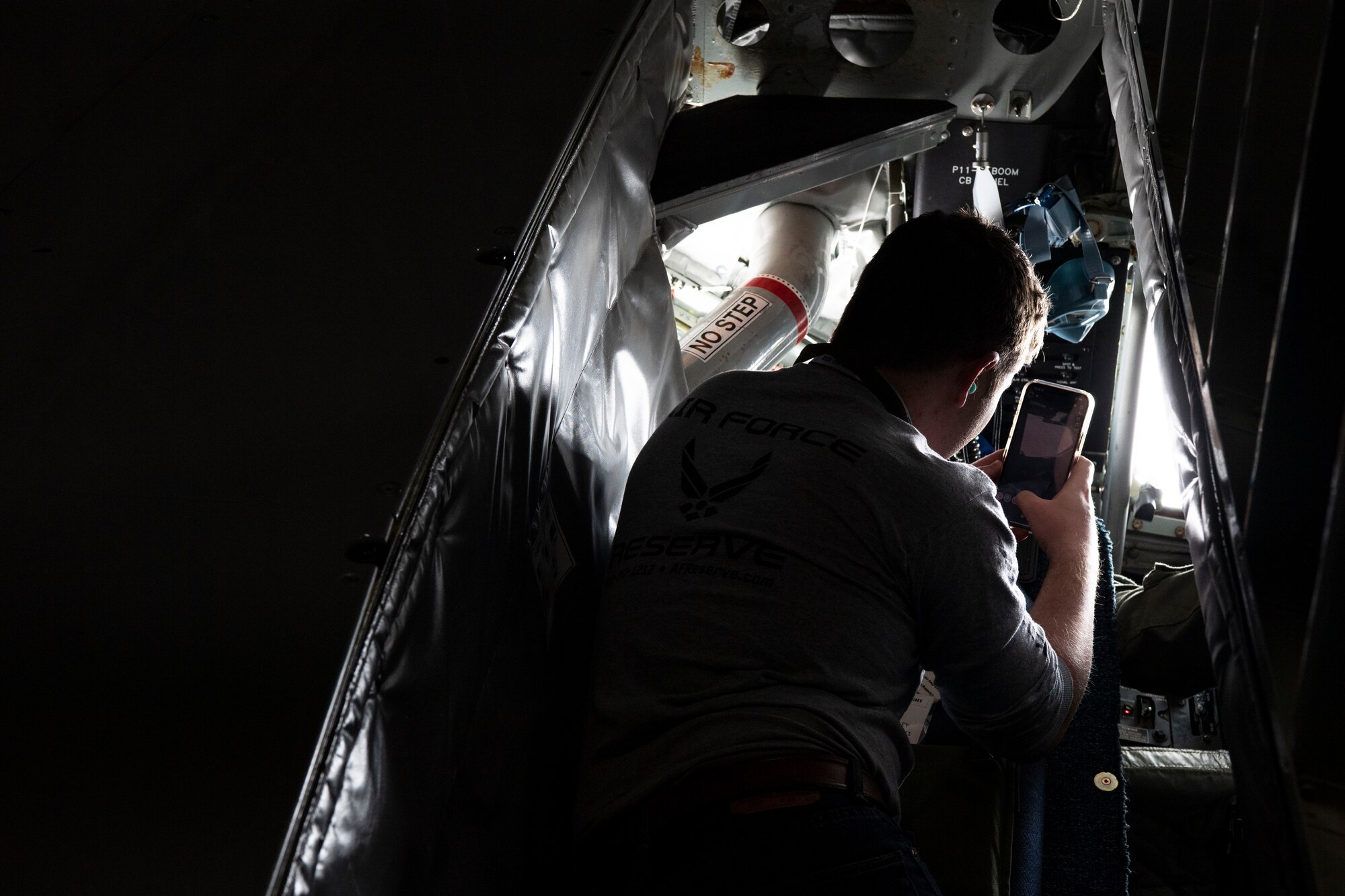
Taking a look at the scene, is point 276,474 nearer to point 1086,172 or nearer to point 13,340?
point 13,340

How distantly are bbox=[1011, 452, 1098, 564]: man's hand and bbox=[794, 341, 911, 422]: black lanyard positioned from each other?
333 millimetres

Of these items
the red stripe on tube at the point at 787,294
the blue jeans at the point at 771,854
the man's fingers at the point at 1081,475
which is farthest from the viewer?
the red stripe on tube at the point at 787,294

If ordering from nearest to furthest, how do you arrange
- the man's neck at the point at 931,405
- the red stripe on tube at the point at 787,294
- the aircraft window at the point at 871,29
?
the man's neck at the point at 931,405, the aircraft window at the point at 871,29, the red stripe on tube at the point at 787,294

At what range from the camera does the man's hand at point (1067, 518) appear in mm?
1931

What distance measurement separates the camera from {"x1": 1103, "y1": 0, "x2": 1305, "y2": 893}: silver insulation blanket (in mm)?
1212

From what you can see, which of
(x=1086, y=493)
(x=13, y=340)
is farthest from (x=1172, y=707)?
(x=13, y=340)

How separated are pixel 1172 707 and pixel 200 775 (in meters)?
2.60

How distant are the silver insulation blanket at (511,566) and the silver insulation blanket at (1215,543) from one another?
874 millimetres

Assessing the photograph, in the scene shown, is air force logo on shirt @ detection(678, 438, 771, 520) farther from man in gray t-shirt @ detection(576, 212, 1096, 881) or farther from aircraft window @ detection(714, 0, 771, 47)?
aircraft window @ detection(714, 0, 771, 47)

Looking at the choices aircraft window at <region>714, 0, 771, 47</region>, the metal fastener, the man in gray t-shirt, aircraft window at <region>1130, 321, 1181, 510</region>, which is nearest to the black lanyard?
the man in gray t-shirt

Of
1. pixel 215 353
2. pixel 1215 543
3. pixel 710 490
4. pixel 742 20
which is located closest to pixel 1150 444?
pixel 742 20

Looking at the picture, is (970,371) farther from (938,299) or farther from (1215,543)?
(1215,543)

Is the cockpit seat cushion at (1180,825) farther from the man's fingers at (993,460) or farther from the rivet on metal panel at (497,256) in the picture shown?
the rivet on metal panel at (497,256)

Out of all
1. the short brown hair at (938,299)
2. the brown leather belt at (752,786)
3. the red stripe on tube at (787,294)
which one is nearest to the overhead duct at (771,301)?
the red stripe on tube at (787,294)
